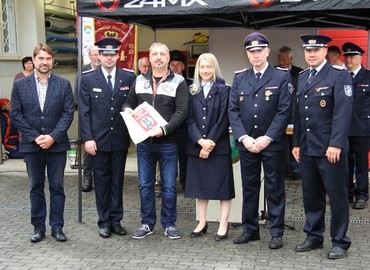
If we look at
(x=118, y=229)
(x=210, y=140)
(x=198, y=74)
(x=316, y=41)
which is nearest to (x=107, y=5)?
(x=198, y=74)

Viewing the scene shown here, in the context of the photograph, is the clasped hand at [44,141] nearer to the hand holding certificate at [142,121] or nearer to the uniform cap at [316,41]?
the hand holding certificate at [142,121]

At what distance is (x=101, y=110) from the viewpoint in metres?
5.44

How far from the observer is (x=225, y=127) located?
5.28 metres

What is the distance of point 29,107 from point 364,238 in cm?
369

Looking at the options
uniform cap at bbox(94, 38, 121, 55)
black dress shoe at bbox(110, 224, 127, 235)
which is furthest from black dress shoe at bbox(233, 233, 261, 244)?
uniform cap at bbox(94, 38, 121, 55)

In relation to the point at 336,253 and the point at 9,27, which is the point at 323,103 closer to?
the point at 336,253

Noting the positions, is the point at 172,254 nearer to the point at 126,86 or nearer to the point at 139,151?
the point at 139,151

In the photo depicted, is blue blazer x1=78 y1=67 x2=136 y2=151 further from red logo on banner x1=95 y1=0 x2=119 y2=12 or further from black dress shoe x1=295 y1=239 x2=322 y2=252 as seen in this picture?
black dress shoe x1=295 y1=239 x2=322 y2=252

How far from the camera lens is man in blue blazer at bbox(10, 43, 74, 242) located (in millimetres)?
5273

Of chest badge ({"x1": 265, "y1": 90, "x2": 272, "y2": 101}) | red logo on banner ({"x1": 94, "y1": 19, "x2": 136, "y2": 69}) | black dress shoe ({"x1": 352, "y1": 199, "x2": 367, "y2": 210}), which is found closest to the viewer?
chest badge ({"x1": 265, "y1": 90, "x2": 272, "y2": 101})

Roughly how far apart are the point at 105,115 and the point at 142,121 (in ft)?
1.55

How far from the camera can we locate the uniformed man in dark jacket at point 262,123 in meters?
4.99

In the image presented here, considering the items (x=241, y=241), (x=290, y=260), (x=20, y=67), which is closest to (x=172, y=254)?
(x=241, y=241)

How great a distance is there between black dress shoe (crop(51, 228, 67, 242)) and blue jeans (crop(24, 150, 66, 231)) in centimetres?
4
